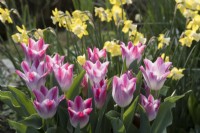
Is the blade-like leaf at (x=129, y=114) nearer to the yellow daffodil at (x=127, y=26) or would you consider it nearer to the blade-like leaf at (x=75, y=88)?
the blade-like leaf at (x=75, y=88)

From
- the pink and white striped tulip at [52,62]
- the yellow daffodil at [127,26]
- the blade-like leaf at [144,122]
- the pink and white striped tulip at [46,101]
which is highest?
the pink and white striped tulip at [52,62]

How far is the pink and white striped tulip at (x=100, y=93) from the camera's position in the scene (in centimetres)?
165

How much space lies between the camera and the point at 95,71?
1670 millimetres

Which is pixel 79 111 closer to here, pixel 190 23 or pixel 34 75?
pixel 34 75

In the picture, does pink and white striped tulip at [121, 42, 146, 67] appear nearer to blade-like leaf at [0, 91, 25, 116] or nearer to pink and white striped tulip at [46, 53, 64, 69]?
pink and white striped tulip at [46, 53, 64, 69]

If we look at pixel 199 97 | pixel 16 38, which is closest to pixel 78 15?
pixel 16 38

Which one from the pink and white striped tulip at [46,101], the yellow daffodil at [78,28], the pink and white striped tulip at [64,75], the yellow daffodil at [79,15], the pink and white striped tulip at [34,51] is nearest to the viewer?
the pink and white striped tulip at [46,101]

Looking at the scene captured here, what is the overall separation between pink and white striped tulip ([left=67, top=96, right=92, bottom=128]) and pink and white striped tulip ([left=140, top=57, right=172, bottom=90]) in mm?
244

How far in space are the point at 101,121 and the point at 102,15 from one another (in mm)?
733

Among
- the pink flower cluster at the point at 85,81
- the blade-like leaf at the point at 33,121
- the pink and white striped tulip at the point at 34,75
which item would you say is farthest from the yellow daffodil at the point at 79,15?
the blade-like leaf at the point at 33,121

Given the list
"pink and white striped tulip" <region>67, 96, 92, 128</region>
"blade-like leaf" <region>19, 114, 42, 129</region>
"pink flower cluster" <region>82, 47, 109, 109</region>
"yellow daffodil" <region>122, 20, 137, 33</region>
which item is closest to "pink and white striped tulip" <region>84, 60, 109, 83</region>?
"pink flower cluster" <region>82, 47, 109, 109</region>

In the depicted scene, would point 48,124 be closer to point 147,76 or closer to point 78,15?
point 147,76

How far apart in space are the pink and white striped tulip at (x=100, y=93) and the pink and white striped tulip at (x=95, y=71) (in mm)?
19

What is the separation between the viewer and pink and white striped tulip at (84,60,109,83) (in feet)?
5.49
